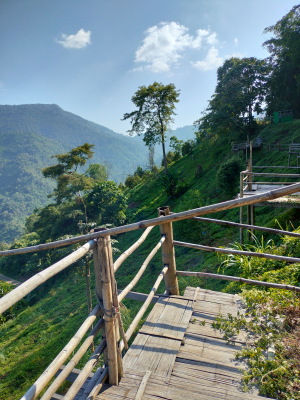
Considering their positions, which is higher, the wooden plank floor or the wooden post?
the wooden post

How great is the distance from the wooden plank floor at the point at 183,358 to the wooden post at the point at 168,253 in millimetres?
207

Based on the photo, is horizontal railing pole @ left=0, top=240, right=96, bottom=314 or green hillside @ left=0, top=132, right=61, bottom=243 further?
green hillside @ left=0, top=132, right=61, bottom=243

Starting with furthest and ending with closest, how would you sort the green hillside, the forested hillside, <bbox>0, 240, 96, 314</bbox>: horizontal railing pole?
1. the green hillside
2. the forested hillside
3. <bbox>0, 240, 96, 314</bbox>: horizontal railing pole

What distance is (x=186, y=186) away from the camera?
55.8ft

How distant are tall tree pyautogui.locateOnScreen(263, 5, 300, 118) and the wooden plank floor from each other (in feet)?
66.8

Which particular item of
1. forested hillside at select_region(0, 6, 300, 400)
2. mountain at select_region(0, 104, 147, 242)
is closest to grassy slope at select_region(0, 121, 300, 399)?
forested hillside at select_region(0, 6, 300, 400)

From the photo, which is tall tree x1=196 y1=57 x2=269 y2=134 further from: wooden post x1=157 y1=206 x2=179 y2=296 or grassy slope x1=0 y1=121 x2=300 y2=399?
wooden post x1=157 y1=206 x2=179 y2=296

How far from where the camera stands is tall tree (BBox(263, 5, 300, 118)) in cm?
1752

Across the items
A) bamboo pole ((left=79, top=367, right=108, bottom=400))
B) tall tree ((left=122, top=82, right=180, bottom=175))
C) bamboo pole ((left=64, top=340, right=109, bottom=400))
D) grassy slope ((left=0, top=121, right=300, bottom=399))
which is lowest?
grassy slope ((left=0, top=121, right=300, bottom=399))

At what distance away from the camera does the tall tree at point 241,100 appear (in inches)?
704

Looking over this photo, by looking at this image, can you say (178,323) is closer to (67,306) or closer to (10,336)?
(67,306)

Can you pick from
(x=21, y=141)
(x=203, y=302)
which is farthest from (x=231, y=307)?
(x=21, y=141)

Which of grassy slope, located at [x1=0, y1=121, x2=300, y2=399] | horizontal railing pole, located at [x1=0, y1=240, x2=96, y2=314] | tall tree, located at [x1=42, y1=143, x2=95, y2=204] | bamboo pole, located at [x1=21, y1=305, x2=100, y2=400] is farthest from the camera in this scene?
tall tree, located at [x1=42, y1=143, x2=95, y2=204]

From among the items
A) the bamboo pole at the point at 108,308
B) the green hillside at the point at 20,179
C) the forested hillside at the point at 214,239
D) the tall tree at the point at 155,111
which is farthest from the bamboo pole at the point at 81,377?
the green hillside at the point at 20,179
